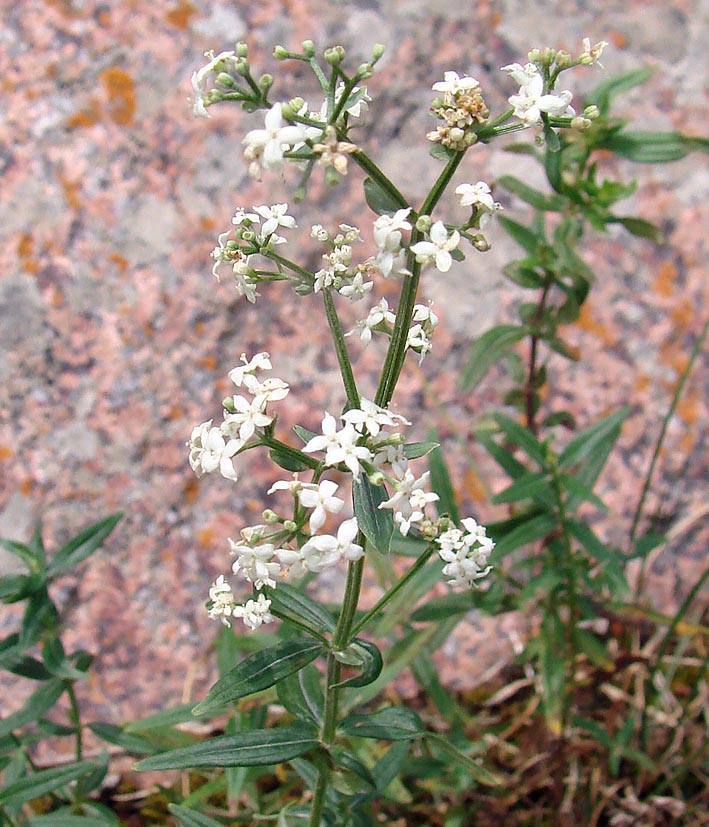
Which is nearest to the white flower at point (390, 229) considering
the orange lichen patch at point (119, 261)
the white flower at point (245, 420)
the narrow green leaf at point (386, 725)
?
the white flower at point (245, 420)

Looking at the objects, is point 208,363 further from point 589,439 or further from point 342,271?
point 342,271

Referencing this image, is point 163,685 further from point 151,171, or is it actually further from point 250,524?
point 151,171

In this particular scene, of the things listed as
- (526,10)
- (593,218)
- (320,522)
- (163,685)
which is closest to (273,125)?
(320,522)

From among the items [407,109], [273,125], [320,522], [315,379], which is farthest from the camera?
[407,109]

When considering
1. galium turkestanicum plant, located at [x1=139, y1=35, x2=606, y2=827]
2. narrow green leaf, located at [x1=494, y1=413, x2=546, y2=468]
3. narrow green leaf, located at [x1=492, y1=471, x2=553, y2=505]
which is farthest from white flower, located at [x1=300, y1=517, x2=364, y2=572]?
narrow green leaf, located at [x1=494, y1=413, x2=546, y2=468]

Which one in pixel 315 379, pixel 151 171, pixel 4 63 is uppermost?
pixel 4 63

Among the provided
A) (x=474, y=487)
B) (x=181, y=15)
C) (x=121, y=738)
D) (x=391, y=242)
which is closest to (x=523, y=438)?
(x=474, y=487)
